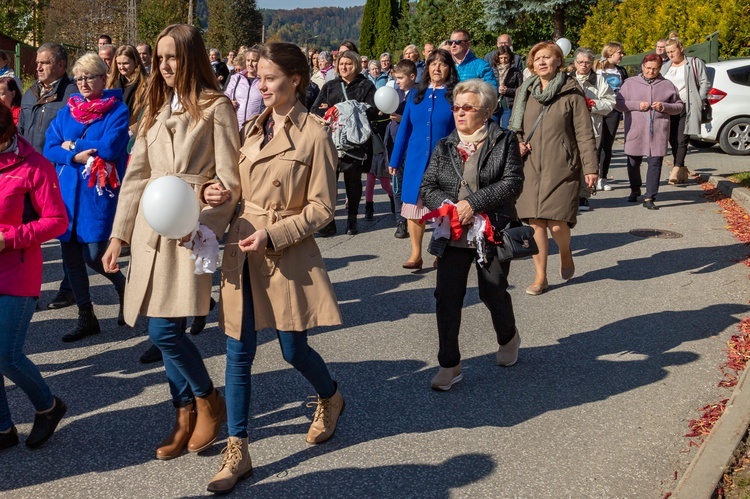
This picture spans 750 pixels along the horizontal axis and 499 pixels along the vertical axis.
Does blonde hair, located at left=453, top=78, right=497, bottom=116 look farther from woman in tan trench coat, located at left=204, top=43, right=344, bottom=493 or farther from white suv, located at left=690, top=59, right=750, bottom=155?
white suv, located at left=690, top=59, right=750, bottom=155

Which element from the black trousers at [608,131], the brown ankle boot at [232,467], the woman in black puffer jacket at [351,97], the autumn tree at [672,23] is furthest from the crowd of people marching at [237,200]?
the autumn tree at [672,23]

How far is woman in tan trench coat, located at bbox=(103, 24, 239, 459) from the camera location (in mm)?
3939

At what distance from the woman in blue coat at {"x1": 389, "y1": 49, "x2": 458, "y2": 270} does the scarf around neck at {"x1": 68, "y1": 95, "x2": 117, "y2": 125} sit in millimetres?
2905

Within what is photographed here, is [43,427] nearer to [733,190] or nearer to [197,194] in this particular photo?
[197,194]

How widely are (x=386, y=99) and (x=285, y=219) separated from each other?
5640 millimetres

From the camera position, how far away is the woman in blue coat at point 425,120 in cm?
768

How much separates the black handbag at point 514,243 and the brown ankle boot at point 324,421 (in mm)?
1394

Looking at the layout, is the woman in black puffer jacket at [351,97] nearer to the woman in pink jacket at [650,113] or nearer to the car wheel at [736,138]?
the woman in pink jacket at [650,113]

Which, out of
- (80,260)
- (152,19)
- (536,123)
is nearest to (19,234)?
(80,260)

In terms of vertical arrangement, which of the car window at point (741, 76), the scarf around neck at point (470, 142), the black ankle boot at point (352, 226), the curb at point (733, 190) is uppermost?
the car window at point (741, 76)

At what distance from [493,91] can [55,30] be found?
33.3 meters

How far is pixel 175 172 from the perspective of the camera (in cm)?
402

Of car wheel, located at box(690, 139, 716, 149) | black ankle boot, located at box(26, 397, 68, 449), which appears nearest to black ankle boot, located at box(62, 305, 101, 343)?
black ankle boot, located at box(26, 397, 68, 449)

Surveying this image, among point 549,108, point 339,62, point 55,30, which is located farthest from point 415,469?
point 55,30
